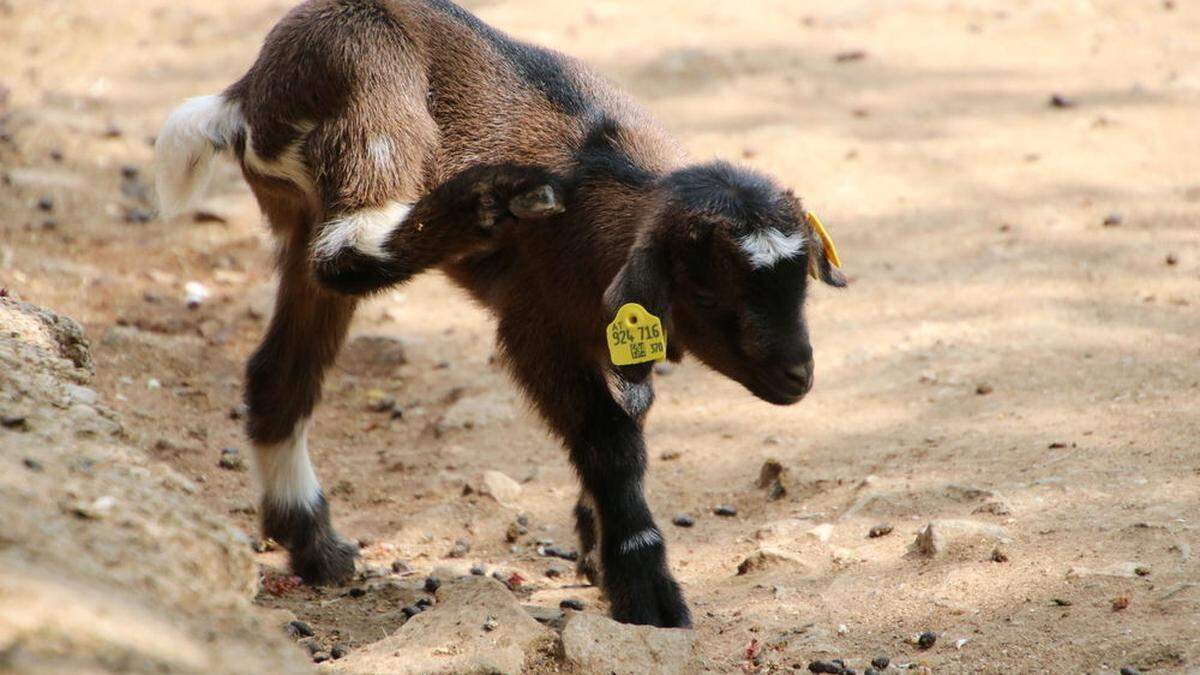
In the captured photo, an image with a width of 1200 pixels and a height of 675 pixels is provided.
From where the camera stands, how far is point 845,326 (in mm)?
6656

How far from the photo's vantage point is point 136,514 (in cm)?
286

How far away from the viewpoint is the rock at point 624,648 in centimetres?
369

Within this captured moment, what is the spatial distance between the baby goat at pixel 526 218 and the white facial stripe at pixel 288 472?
0.02m

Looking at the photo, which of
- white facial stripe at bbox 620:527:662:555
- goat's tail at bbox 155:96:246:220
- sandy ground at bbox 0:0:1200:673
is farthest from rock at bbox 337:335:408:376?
white facial stripe at bbox 620:527:662:555

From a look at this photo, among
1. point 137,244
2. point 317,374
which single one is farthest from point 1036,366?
point 137,244

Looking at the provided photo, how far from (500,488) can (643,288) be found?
1676mm

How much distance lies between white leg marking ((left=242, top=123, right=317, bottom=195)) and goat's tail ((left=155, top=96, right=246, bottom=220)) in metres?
0.17

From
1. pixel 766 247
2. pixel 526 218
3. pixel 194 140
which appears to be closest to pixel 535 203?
pixel 526 218

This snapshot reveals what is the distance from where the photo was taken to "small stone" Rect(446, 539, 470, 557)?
5.22 meters

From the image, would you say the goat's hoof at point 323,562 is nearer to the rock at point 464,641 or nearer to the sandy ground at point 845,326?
the sandy ground at point 845,326

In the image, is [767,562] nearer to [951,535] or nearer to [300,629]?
[951,535]

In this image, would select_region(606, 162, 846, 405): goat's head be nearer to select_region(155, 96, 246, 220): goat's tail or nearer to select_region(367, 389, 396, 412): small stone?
select_region(155, 96, 246, 220): goat's tail

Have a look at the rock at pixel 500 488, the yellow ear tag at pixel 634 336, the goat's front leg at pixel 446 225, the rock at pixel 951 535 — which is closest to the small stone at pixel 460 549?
the rock at pixel 500 488

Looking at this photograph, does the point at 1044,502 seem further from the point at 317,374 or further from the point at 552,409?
the point at 317,374
